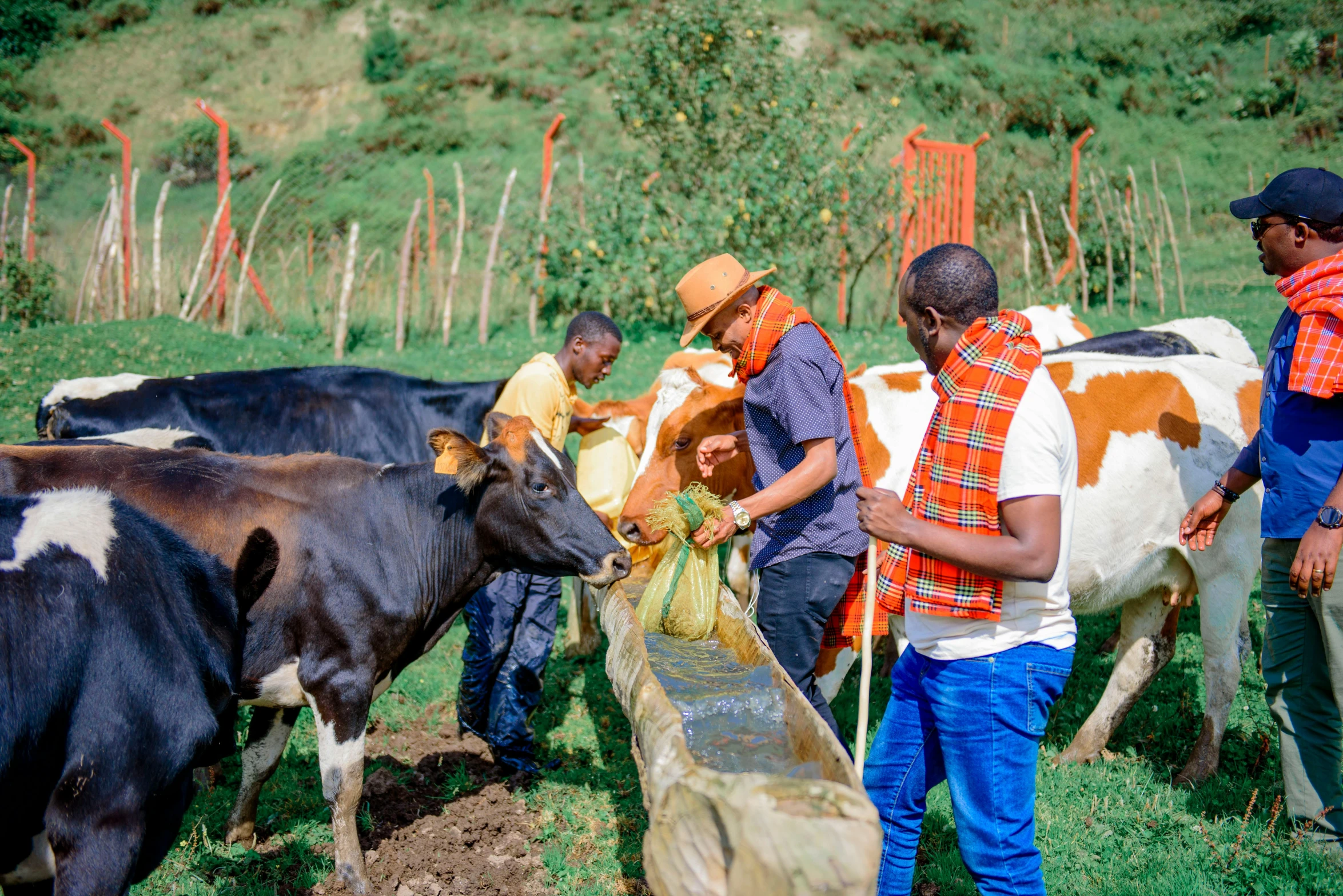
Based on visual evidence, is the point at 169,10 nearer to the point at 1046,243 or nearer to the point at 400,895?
the point at 1046,243

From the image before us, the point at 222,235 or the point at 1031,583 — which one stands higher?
the point at 1031,583

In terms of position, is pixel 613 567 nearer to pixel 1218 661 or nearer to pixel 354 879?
pixel 354 879

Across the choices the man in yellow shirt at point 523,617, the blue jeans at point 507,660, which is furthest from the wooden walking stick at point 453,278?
the blue jeans at point 507,660

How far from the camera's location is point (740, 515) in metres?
3.65

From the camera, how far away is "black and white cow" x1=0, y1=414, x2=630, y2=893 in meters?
4.04

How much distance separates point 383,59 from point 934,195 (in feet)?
92.5

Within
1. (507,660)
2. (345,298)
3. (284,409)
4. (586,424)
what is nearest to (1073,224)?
(345,298)

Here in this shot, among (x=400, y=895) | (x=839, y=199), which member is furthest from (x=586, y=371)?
(x=839, y=199)

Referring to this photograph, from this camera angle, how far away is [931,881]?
409 centimetres

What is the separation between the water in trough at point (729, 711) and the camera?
3279mm

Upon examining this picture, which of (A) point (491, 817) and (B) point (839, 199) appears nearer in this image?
(A) point (491, 817)

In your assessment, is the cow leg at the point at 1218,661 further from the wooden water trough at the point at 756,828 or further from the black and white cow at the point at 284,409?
the black and white cow at the point at 284,409

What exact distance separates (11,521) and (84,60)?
46745 millimetres

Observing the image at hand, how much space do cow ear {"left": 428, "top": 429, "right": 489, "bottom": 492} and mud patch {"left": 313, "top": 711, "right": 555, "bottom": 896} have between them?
1662 millimetres
